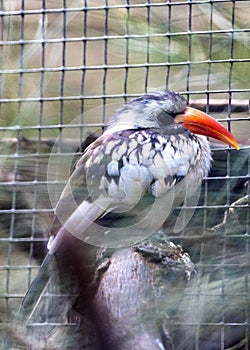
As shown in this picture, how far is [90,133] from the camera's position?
1.44 metres

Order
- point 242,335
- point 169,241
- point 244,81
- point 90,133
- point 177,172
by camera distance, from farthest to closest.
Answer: point 90,133
point 177,172
point 169,241
point 244,81
point 242,335

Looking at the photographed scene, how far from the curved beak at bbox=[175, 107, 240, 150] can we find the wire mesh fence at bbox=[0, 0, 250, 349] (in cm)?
4

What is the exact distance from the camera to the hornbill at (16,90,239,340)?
94cm

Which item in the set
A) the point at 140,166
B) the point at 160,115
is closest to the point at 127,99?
the point at 160,115

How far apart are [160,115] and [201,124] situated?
5.2 inches

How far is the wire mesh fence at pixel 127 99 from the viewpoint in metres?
0.40

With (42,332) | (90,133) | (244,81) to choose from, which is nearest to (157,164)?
(90,133)

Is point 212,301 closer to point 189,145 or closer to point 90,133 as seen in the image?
point 189,145

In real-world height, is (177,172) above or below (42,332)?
above

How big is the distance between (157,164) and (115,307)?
2.80ft

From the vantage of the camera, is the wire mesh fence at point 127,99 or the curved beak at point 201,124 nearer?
the wire mesh fence at point 127,99

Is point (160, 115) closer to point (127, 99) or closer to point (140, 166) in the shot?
point (127, 99)

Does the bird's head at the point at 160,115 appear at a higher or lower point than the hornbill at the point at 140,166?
higher

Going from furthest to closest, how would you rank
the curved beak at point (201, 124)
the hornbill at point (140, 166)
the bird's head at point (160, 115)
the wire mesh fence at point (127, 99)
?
the bird's head at point (160, 115), the curved beak at point (201, 124), the hornbill at point (140, 166), the wire mesh fence at point (127, 99)
